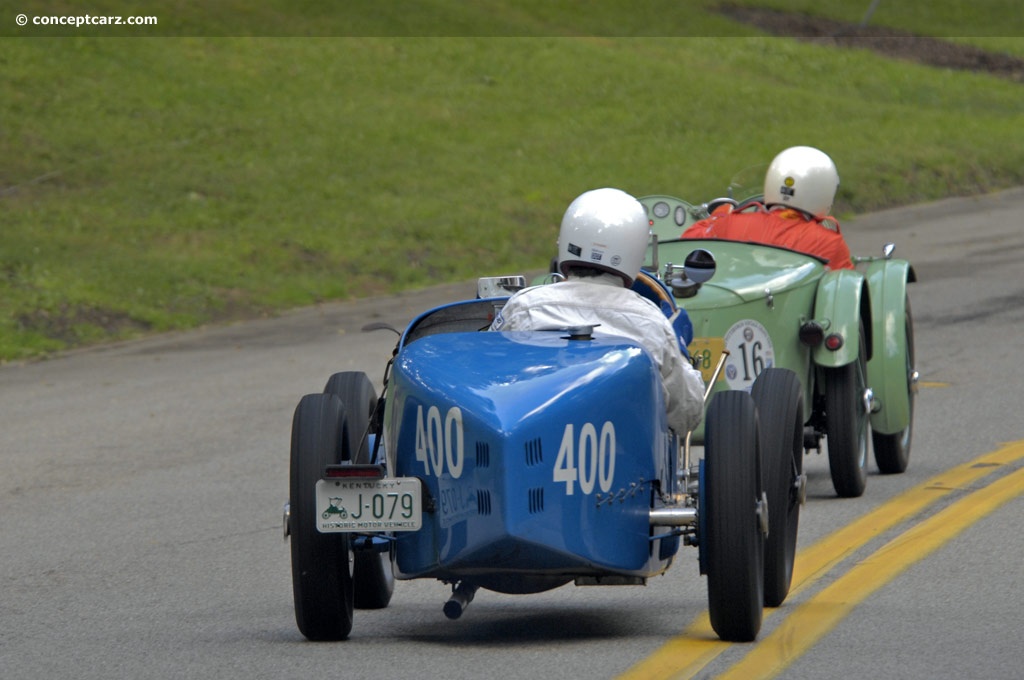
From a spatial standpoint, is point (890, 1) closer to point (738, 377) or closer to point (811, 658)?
point (738, 377)

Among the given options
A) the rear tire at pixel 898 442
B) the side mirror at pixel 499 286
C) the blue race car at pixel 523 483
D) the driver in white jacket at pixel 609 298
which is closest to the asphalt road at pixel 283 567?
the rear tire at pixel 898 442

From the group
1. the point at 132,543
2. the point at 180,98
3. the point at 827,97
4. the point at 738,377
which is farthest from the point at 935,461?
the point at 827,97

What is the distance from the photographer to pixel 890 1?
4312cm

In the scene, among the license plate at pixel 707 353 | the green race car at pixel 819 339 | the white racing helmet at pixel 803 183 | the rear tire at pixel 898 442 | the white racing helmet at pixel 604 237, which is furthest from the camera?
the white racing helmet at pixel 803 183

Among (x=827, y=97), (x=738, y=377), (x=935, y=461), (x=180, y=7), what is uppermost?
(x=180, y=7)

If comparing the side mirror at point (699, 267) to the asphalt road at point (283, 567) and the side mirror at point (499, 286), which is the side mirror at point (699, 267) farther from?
the asphalt road at point (283, 567)

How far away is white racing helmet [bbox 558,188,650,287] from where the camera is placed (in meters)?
6.41

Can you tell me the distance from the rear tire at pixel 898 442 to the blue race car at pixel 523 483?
3.65 meters

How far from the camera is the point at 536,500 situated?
532 centimetres

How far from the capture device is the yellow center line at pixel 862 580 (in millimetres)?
5512

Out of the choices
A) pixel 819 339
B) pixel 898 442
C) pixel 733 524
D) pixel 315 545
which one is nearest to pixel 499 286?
pixel 315 545

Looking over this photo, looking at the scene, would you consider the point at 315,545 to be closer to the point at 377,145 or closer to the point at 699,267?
the point at 699,267

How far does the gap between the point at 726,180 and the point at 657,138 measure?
289 centimetres

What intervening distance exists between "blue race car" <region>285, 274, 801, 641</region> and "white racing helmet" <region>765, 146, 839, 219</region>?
13.8 ft
